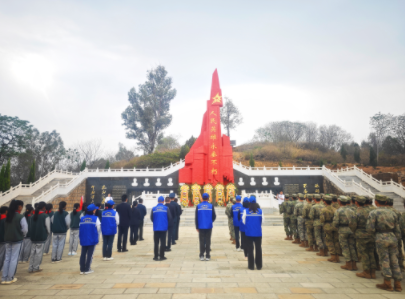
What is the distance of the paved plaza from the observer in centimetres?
314

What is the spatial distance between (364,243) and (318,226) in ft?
5.04

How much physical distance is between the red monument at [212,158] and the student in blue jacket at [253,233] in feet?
38.4

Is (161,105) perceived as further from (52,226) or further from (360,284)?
(360,284)

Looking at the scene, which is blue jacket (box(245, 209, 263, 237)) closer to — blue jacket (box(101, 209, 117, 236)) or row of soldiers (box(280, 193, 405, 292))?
row of soldiers (box(280, 193, 405, 292))

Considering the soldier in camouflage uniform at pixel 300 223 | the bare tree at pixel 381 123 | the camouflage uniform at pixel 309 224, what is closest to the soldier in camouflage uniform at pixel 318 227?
the camouflage uniform at pixel 309 224

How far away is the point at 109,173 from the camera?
2180 centimetres

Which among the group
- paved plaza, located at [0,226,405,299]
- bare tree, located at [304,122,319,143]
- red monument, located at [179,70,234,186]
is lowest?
paved plaza, located at [0,226,405,299]

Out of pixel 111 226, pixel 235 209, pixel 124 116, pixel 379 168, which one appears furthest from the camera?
pixel 124 116

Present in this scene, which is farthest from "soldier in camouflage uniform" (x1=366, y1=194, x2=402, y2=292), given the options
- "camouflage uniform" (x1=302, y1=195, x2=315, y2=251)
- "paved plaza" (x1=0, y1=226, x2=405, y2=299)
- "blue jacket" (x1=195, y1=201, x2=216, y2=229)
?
"blue jacket" (x1=195, y1=201, x2=216, y2=229)

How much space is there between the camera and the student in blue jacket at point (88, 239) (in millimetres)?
4152

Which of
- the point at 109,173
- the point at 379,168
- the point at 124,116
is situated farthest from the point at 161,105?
the point at 379,168

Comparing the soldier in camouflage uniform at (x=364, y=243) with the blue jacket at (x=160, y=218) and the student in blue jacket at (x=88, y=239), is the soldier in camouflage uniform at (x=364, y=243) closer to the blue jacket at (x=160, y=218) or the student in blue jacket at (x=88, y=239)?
the blue jacket at (x=160, y=218)

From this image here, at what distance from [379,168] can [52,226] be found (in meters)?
30.3

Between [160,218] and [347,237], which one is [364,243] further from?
[160,218]
